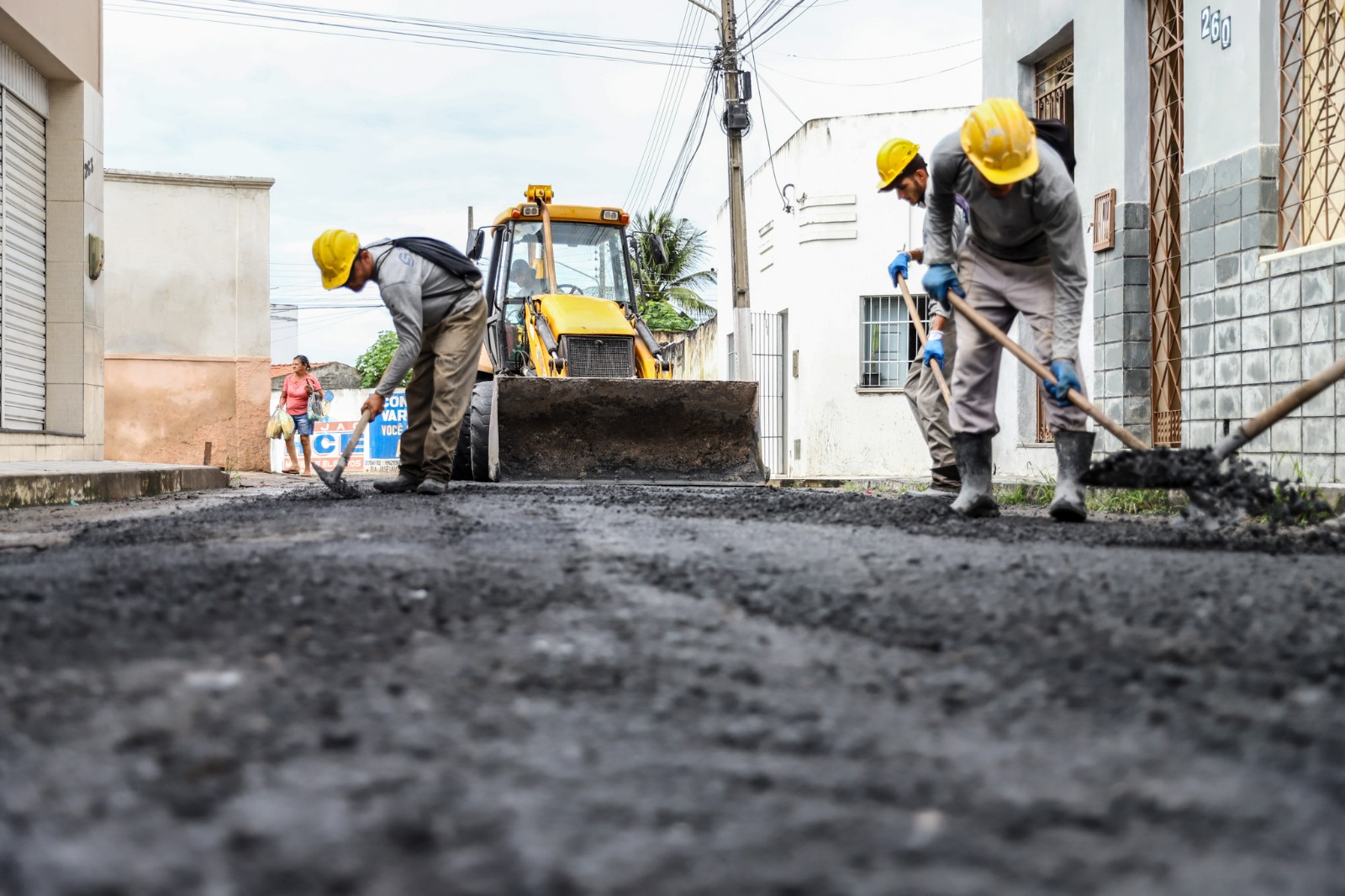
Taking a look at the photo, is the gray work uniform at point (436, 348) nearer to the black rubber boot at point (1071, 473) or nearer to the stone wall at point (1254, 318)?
the black rubber boot at point (1071, 473)

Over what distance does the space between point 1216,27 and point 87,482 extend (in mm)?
7113

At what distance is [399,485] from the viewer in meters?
7.08

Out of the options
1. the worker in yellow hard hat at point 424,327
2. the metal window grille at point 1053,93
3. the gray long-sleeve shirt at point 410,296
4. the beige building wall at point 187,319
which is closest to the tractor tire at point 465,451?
the worker in yellow hard hat at point 424,327

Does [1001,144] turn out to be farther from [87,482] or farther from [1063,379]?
[87,482]

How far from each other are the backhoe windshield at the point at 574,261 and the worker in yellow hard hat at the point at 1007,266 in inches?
224

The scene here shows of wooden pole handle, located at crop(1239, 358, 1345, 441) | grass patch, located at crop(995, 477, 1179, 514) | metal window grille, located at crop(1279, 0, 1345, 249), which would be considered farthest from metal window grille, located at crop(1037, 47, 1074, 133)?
wooden pole handle, located at crop(1239, 358, 1345, 441)

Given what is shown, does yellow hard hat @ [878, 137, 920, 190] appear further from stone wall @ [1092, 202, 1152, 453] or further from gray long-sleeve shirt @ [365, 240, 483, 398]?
gray long-sleeve shirt @ [365, 240, 483, 398]

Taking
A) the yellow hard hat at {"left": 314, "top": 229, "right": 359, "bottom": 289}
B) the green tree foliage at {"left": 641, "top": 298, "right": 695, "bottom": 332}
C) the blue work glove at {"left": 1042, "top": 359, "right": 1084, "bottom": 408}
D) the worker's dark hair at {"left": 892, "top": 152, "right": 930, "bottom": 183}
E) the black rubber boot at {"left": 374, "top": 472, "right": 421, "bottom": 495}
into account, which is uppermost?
the green tree foliage at {"left": 641, "top": 298, "right": 695, "bottom": 332}

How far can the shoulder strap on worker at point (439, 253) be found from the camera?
6.85 meters

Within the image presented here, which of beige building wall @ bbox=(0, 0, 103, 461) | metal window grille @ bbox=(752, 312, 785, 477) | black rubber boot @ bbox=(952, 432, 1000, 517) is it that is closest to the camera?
black rubber boot @ bbox=(952, 432, 1000, 517)

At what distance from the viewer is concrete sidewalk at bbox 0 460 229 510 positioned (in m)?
6.71

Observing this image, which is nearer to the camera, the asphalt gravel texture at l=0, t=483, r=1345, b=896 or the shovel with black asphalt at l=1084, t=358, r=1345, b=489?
the asphalt gravel texture at l=0, t=483, r=1345, b=896

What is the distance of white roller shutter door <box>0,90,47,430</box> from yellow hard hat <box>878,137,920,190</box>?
280 inches

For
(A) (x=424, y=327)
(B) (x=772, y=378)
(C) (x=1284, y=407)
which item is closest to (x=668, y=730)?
(C) (x=1284, y=407)
